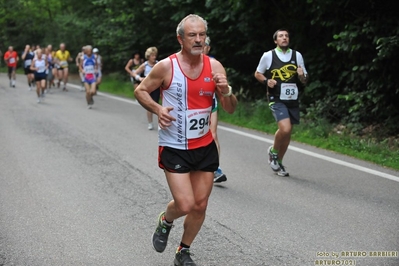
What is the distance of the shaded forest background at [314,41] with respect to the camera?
12.3 meters

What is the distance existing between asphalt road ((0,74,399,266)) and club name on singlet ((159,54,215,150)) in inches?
41.4

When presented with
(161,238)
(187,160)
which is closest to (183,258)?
(161,238)

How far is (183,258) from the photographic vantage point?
17.1 ft

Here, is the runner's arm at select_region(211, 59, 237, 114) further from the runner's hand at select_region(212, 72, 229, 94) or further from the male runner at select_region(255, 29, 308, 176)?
the male runner at select_region(255, 29, 308, 176)

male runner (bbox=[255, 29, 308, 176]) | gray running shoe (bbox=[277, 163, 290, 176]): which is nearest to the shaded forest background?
male runner (bbox=[255, 29, 308, 176])

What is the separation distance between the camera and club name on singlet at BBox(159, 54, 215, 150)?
200 inches

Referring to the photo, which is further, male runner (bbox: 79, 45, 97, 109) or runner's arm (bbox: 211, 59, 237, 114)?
male runner (bbox: 79, 45, 97, 109)

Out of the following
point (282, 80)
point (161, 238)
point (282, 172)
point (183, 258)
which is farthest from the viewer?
point (282, 172)

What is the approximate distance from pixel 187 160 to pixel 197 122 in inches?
11.8

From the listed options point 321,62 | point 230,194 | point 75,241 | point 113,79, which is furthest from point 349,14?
point 113,79

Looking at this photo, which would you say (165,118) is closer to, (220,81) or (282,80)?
(220,81)

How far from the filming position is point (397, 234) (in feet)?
20.2

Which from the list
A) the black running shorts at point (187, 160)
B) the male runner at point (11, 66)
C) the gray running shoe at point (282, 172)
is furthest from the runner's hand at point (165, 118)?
the male runner at point (11, 66)

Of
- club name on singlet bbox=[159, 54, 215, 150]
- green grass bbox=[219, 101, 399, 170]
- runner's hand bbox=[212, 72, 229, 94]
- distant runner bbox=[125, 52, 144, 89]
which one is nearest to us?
runner's hand bbox=[212, 72, 229, 94]
